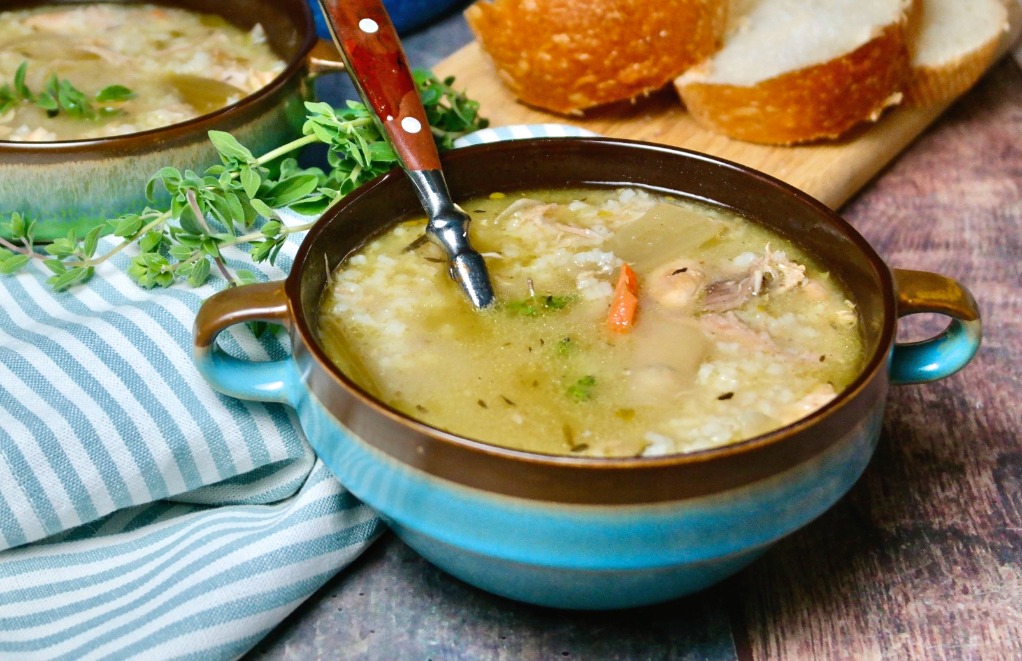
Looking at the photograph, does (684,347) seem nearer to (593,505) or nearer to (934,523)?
(593,505)

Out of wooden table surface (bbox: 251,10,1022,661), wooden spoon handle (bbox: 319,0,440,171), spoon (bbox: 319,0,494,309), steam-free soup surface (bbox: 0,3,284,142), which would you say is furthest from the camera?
steam-free soup surface (bbox: 0,3,284,142)

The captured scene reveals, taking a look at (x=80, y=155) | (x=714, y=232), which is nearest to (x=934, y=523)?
(x=714, y=232)

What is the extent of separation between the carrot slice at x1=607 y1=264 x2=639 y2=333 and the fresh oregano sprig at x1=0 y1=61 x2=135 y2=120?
1.20 metres

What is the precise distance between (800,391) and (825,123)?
1.22 metres

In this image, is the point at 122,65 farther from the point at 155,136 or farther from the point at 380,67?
the point at 380,67

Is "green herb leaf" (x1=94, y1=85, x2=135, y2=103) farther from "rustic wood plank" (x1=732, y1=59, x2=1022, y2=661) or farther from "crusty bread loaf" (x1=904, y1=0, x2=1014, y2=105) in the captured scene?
"crusty bread loaf" (x1=904, y1=0, x2=1014, y2=105)

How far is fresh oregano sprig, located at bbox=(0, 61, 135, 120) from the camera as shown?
2.17 meters

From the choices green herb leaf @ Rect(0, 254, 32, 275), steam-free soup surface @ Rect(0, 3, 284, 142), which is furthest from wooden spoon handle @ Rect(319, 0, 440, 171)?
green herb leaf @ Rect(0, 254, 32, 275)

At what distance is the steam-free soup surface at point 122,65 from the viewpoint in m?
2.16

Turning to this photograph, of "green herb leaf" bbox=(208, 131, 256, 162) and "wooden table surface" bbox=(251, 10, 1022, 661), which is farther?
"green herb leaf" bbox=(208, 131, 256, 162)

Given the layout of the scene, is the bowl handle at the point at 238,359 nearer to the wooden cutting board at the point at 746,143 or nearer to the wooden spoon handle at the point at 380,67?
the wooden spoon handle at the point at 380,67

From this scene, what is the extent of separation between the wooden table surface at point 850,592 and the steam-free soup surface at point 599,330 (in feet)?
1.04

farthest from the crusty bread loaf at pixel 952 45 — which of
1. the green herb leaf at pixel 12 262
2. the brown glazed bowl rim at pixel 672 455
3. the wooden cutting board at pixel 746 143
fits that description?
the green herb leaf at pixel 12 262

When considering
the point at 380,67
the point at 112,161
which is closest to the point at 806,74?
the point at 380,67
